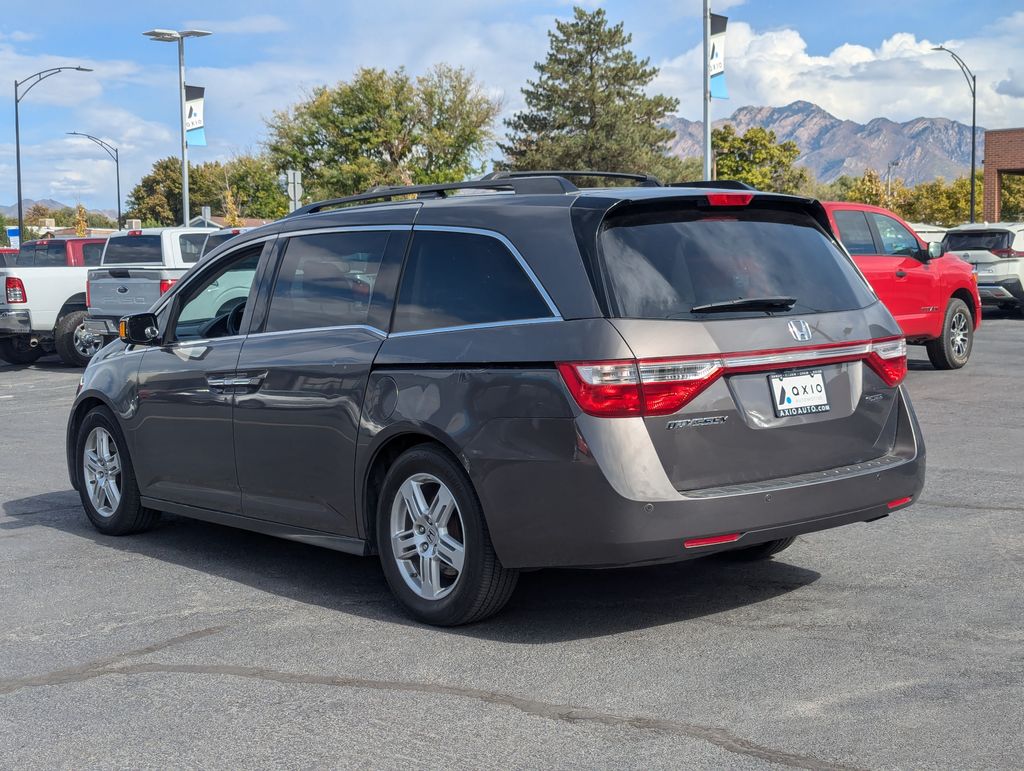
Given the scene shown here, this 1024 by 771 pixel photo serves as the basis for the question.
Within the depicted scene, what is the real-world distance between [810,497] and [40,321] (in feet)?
55.2

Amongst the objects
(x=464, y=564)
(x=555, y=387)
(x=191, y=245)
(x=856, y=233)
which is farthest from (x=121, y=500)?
(x=191, y=245)

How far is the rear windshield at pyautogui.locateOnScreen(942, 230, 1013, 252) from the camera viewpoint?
987 inches

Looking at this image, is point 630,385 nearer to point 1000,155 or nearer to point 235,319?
point 235,319

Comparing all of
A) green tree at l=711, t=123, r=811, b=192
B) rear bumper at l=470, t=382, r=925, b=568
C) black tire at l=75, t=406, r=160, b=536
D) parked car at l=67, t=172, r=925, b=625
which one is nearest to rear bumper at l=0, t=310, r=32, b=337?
black tire at l=75, t=406, r=160, b=536

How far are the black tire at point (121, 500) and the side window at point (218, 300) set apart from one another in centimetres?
77

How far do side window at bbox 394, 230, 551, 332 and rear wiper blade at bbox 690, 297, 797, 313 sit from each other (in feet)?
1.96

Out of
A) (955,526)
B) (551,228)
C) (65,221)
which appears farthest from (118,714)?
(65,221)

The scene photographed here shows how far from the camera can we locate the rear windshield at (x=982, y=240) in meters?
25.1

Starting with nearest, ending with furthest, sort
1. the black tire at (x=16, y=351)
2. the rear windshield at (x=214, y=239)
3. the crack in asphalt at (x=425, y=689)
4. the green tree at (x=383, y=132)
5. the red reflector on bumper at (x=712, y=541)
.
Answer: the crack in asphalt at (x=425, y=689)
the red reflector on bumper at (x=712, y=541)
the rear windshield at (x=214, y=239)
the black tire at (x=16, y=351)
the green tree at (x=383, y=132)

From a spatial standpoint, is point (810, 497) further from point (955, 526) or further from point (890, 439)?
point (955, 526)

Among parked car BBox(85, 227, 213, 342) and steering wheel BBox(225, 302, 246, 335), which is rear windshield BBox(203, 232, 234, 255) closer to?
parked car BBox(85, 227, 213, 342)

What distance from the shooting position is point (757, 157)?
77.5 metres

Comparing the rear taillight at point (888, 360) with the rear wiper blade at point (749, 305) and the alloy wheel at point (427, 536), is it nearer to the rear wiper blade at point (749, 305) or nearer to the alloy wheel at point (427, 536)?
the rear wiper blade at point (749, 305)

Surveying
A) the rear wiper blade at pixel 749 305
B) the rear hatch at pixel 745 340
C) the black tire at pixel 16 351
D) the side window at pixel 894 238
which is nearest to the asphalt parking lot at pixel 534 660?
the rear hatch at pixel 745 340
